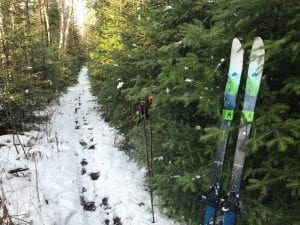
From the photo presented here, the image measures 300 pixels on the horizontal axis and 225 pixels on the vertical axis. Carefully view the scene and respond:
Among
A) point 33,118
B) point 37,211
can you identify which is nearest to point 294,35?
point 37,211

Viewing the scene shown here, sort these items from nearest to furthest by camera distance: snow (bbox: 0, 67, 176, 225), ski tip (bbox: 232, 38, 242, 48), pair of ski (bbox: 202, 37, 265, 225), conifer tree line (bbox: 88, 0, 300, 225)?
conifer tree line (bbox: 88, 0, 300, 225)
pair of ski (bbox: 202, 37, 265, 225)
ski tip (bbox: 232, 38, 242, 48)
snow (bbox: 0, 67, 176, 225)

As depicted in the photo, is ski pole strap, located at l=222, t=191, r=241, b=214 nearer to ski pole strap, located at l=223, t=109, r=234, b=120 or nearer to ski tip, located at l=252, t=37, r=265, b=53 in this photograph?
ski pole strap, located at l=223, t=109, r=234, b=120

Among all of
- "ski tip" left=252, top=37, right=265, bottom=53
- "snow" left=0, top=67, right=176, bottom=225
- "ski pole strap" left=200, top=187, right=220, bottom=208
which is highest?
"ski tip" left=252, top=37, right=265, bottom=53

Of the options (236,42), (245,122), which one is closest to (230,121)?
(245,122)

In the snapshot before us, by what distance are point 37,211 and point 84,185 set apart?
191 centimetres

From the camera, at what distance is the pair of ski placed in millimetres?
3572

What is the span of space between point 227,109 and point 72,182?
4643 millimetres

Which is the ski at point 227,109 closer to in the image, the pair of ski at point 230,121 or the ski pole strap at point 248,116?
the pair of ski at point 230,121

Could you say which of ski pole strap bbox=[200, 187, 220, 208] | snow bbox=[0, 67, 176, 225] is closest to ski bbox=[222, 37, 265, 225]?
ski pole strap bbox=[200, 187, 220, 208]

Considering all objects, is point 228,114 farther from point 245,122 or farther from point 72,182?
point 72,182

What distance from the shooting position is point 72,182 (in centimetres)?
721

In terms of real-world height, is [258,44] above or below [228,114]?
above

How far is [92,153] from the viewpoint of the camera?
30.4 ft

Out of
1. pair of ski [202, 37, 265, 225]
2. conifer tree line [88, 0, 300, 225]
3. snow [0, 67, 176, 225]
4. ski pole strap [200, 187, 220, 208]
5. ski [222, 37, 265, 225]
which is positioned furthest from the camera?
snow [0, 67, 176, 225]
